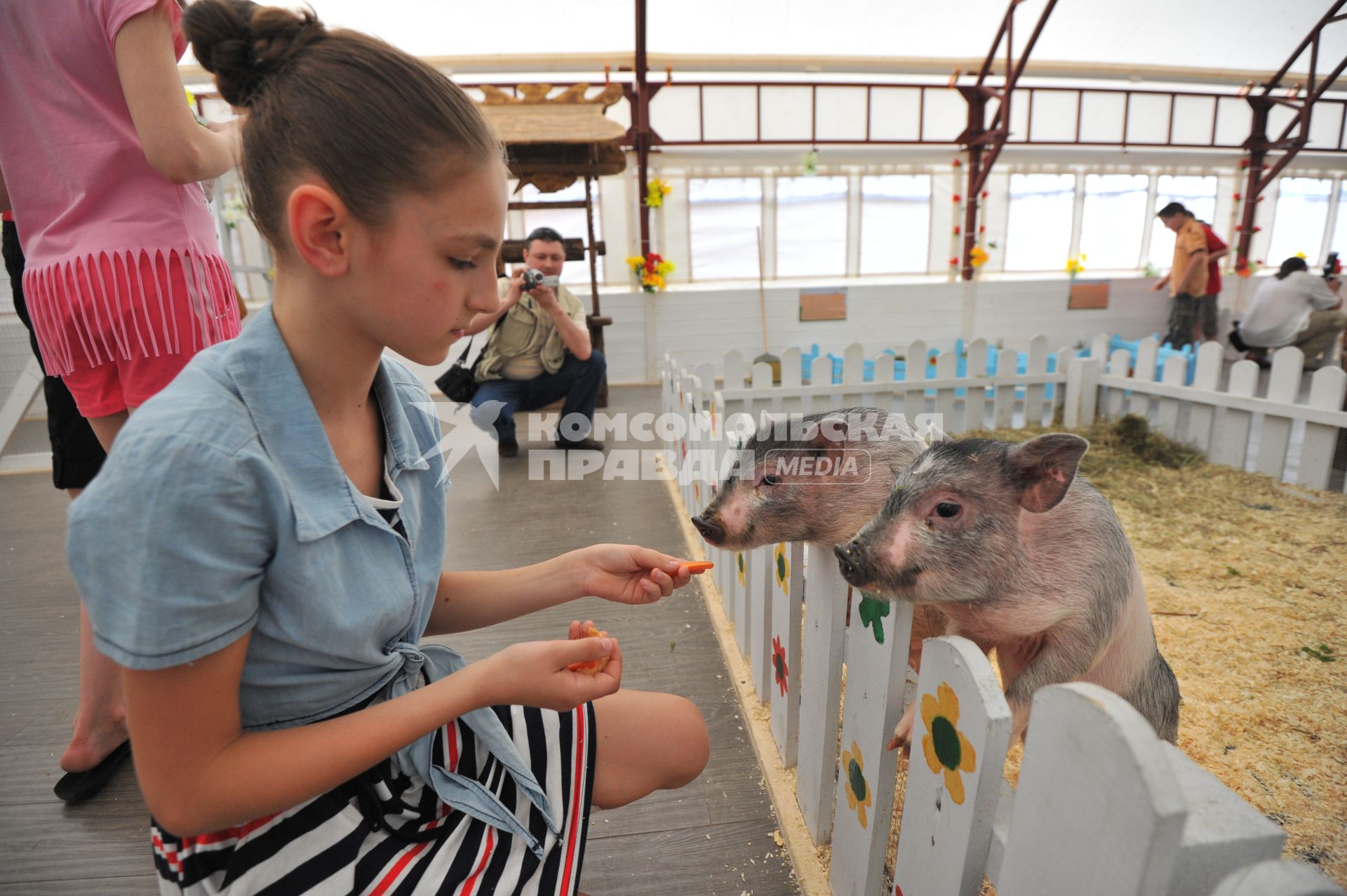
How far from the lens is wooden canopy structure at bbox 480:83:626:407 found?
468 cm

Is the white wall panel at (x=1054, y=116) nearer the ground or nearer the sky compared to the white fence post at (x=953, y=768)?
nearer the sky

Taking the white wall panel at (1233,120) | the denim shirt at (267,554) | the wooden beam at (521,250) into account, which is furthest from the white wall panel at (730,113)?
the denim shirt at (267,554)

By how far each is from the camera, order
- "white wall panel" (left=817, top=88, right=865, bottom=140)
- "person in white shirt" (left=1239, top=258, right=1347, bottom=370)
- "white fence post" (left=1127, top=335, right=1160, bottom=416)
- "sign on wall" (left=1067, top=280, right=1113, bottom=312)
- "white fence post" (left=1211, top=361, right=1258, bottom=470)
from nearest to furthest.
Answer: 1. "white fence post" (left=1211, top=361, right=1258, bottom=470)
2. "white fence post" (left=1127, top=335, right=1160, bottom=416)
3. "person in white shirt" (left=1239, top=258, right=1347, bottom=370)
4. "white wall panel" (left=817, top=88, right=865, bottom=140)
5. "sign on wall" (left=1067, top=280, right=1113, bottom=312)

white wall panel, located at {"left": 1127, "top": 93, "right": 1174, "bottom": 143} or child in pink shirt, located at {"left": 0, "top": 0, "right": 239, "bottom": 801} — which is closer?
child in pink shirt, located at {"left": 0, "top": 0, "right": 239, "bottom": 801}

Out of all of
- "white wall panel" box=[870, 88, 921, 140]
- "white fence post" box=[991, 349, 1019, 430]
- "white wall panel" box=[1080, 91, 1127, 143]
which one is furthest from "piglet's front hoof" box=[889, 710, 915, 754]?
"white wall panel" box=[1080, 91, 1127, 143]

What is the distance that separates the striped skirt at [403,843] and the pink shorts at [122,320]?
83cm

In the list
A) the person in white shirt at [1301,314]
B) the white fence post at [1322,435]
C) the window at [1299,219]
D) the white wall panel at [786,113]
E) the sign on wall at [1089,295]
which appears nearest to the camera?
the white fence post at [1322,435]

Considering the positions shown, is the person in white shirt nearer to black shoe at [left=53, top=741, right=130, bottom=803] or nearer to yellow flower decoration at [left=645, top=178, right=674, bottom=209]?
yellow flower decoration at [left=645, top=178, right=674, bottom=209]

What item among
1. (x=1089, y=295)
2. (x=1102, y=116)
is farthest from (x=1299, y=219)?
(x=1102, y=116)

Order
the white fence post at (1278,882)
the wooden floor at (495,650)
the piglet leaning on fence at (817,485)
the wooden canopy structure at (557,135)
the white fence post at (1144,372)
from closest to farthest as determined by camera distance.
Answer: the white fence post at (1278,882), the wooden floor at (495,650), the piglet leaning on fence at (817,485), the white fence post at (1144,372), the wooden canopy structure at (557,135)

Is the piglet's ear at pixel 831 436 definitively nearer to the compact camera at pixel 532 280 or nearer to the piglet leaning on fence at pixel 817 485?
the piglet leaning on fence at pixel 817 485

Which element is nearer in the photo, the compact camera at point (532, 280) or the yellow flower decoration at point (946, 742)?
the yellow flower decoration at point (946, 742)

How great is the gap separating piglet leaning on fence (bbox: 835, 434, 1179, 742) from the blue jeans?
323 centimetres

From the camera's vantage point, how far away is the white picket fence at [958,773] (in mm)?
490
